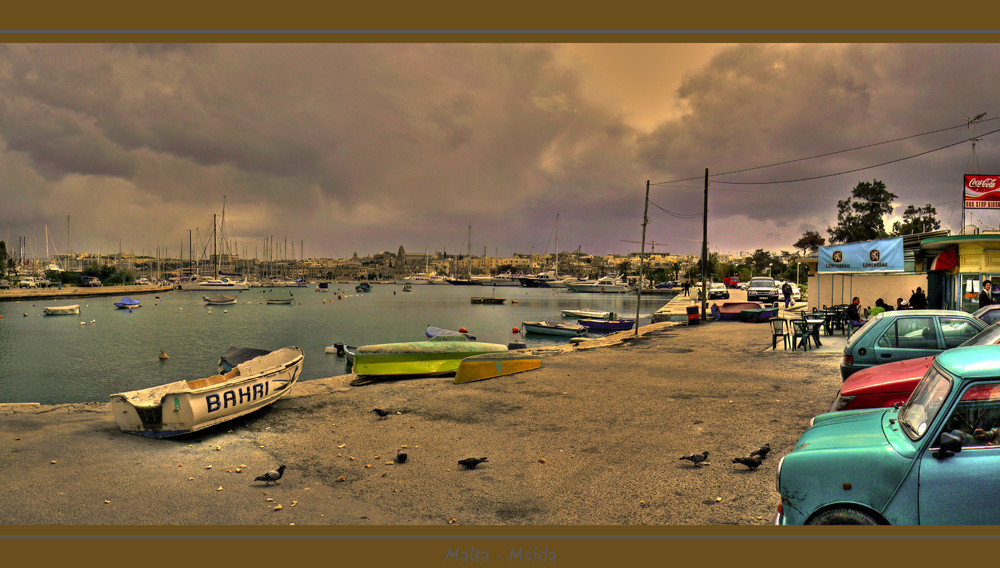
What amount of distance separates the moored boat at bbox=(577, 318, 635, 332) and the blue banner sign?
788 inches

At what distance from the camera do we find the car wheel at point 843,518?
389cm

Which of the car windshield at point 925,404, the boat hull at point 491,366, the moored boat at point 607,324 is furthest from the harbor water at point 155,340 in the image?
the car windshield at point 925,404

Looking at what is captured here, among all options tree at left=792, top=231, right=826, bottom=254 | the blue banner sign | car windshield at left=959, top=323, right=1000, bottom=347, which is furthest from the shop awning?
tree at left=792, top=231, right=826, bottom=254

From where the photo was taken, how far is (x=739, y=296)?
158 feet

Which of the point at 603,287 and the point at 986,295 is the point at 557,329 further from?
the point at 603,287

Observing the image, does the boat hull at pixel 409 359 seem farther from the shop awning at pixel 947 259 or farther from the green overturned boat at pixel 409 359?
the shop awning at pixel 947 259

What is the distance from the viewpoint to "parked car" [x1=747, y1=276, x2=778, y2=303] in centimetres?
4029

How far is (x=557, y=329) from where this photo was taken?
152 feet

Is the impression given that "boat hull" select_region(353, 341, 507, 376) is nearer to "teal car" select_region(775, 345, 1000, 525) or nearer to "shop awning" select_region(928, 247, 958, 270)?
"teal car" select_region(775, 345, 1000, 525)

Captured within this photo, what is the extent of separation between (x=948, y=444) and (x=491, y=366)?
11774mm

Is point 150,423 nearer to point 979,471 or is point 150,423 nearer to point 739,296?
point 979,471

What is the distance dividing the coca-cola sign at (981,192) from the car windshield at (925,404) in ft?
65.2

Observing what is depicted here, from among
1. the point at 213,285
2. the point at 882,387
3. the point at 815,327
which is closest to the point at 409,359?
the point at 882,387

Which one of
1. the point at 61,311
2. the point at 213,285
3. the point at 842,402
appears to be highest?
the point at 842,402
